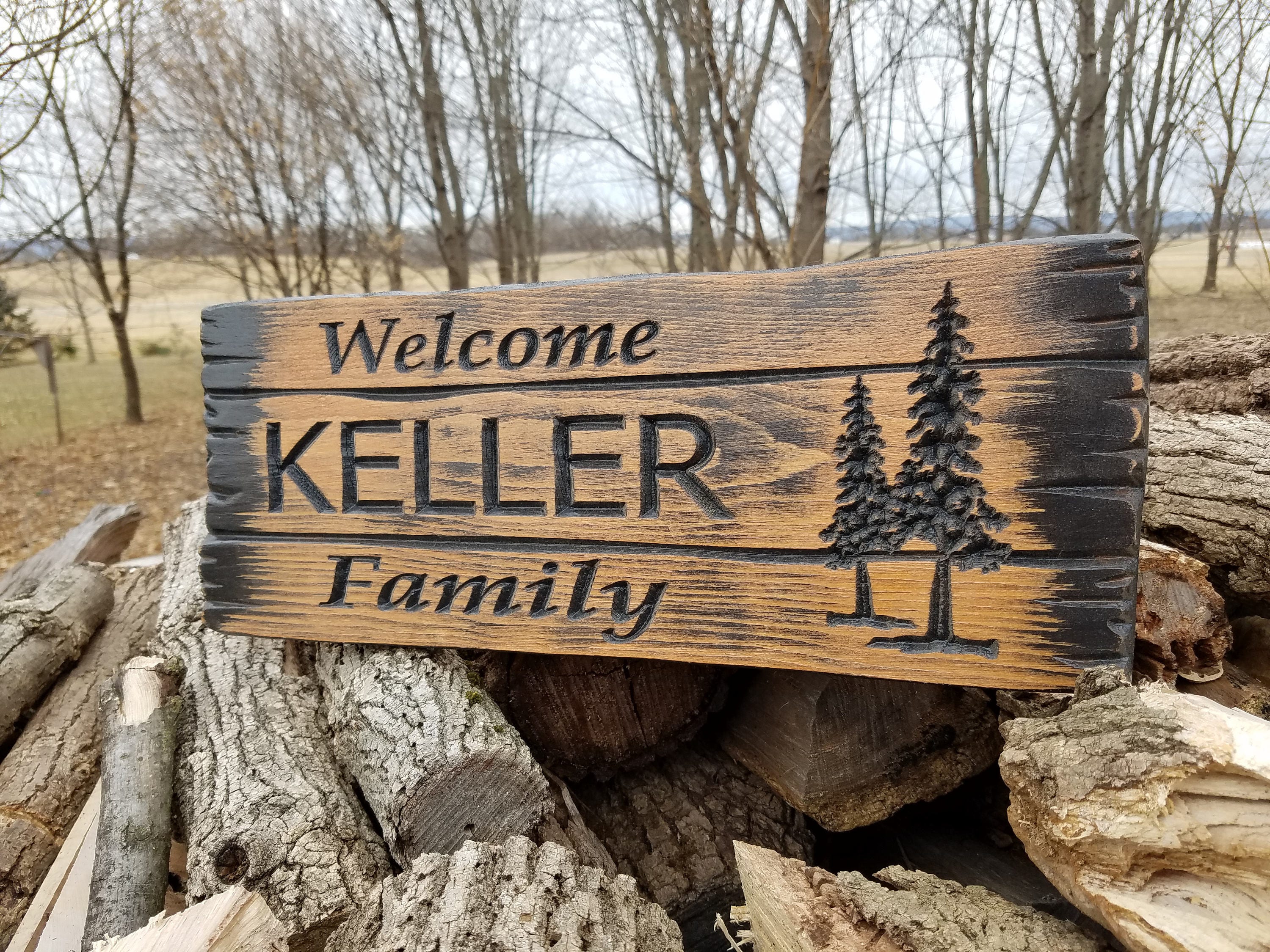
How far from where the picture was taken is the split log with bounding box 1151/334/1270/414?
177 centimetres

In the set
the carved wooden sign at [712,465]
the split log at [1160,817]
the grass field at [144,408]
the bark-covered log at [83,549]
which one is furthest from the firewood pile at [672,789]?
the grass field at [144,408]

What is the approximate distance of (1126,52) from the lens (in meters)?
3.67

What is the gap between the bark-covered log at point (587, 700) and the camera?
1.63 metres

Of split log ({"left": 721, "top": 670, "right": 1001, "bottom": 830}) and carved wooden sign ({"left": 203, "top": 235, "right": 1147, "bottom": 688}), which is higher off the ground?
carved wooden sign ({"left": 203, "top": 235, "right": 1147, "bottom": 688})

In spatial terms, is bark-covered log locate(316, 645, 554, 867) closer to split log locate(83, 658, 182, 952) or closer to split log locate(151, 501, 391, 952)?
split log locate(151, 501, 391, 952)

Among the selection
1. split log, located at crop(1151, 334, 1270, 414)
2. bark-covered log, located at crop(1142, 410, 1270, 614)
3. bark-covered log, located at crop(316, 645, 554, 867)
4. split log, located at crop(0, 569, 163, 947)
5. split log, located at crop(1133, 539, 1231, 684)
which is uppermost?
split log, located at crop(1151, 334, 1270, 414)

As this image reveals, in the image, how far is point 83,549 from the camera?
109 inches

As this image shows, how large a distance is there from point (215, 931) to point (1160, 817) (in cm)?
131

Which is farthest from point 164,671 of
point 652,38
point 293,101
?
point 293,101

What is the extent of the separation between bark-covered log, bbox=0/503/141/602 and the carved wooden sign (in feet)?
5.04

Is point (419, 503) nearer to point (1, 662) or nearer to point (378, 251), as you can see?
point (1, 662)

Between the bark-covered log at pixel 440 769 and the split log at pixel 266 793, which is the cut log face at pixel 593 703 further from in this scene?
the split log at pixel 266 793

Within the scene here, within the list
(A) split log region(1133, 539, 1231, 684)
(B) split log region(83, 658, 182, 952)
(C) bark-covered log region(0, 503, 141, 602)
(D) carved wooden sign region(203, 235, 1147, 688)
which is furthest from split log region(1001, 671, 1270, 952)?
(C) bark-covered log region(0, 503, 141, 602)

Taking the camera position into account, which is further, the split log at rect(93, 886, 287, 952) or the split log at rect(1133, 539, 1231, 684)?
the split log at rect(1133, 539, 1231, 684)
